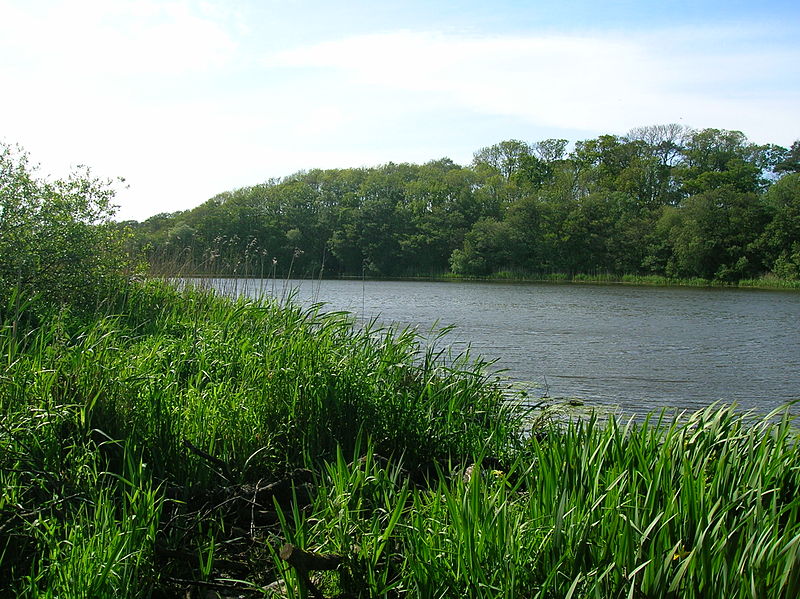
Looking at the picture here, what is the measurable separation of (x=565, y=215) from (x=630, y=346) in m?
68.0

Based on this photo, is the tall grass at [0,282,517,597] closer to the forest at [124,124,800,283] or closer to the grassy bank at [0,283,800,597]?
the grassy bank at [0,283,800,597]

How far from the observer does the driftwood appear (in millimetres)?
2787

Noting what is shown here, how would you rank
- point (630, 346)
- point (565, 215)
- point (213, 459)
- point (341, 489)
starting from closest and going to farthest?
point (341, 489), point (213, 459), point (630, 346), point (565, 215)

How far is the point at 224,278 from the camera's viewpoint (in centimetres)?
1325

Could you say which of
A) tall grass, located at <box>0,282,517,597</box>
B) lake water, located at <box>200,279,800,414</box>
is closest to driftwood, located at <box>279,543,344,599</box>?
tall grass, located at <box>0,282,517,597</box>

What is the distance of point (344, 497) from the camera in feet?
11.6

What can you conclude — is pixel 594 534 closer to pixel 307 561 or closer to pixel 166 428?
pixel 307 561

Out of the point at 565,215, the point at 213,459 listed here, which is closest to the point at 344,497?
the point at 213,459

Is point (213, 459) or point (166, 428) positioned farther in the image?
point (166, 428)

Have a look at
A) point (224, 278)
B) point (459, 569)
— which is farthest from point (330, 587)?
point (224, 278)

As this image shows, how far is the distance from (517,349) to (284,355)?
12345 millimetres

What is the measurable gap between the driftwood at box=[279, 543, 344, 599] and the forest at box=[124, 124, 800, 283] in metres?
59.7

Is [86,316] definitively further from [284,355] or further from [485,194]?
[485,194]

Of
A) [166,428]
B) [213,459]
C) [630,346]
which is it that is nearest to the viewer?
[213,459]
